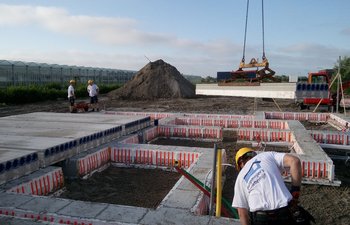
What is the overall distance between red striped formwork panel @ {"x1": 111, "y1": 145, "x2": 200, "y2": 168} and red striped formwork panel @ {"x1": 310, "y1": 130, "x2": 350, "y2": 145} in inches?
186

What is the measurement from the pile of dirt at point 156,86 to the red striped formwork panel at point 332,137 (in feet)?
67.7

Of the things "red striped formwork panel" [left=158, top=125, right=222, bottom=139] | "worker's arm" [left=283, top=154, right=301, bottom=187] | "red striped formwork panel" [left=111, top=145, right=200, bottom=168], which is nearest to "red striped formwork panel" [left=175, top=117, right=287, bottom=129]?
"red striped formwork panel" [left=158, top=125, right=222, bottom=139]

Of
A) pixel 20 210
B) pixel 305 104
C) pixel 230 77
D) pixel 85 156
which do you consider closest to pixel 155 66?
pixel 305 104

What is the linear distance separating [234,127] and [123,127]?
489cm

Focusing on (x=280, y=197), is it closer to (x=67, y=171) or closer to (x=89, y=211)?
(x=89, y=211)

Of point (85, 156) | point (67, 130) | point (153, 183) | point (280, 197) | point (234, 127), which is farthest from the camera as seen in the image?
point (234, 127)

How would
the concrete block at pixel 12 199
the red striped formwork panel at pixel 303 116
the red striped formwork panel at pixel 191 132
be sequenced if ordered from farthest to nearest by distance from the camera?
the red striped formwork panel at pixel 303 116
the red striped formwork panel at pixel 191 132
the concrete block at pixel 12 199

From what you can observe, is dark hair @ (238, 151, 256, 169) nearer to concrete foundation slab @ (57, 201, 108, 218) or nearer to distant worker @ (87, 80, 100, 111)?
concrete foundation slab @ (57, 201, 108, 218)

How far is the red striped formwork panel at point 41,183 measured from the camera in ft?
19.8

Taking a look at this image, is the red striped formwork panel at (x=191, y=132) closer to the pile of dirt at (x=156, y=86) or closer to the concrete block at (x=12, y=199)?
the concrete block at (x=12, y=199)

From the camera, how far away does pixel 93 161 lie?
8.03 metres

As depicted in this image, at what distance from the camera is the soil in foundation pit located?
6281 millimetres

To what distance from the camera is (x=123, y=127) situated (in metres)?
10.8

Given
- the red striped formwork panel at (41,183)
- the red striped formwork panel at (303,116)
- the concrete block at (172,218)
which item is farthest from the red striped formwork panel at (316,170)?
the red striped formwork panel at (303,116)
